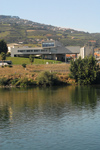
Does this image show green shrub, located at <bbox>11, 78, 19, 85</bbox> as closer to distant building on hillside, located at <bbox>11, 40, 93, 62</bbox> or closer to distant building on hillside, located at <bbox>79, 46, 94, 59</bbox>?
distant building on hillside, located at <bbox>79, 46, 94, 59</bbox>

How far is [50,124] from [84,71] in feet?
173

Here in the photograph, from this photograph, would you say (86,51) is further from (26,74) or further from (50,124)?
(50,124)

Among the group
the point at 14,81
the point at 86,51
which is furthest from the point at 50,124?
the point at 86,51

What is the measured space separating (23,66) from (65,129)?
6871 cm

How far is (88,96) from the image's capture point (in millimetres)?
61250

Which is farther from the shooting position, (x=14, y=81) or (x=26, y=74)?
(x=26, y=74)

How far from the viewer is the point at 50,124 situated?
119 ft

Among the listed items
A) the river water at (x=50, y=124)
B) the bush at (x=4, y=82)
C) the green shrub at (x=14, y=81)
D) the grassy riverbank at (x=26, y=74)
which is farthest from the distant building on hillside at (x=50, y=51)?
the river water at (x=50, y=124)

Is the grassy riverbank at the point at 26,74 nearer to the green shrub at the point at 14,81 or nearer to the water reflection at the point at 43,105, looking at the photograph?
the green shrub at the point at 14,81

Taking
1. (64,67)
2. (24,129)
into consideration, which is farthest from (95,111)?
(64,67)

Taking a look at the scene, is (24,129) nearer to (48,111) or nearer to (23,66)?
(48,111)

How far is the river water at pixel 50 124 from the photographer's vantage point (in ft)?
93.4

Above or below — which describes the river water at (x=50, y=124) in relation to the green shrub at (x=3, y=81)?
below

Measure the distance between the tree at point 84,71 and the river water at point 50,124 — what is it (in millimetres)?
29359
